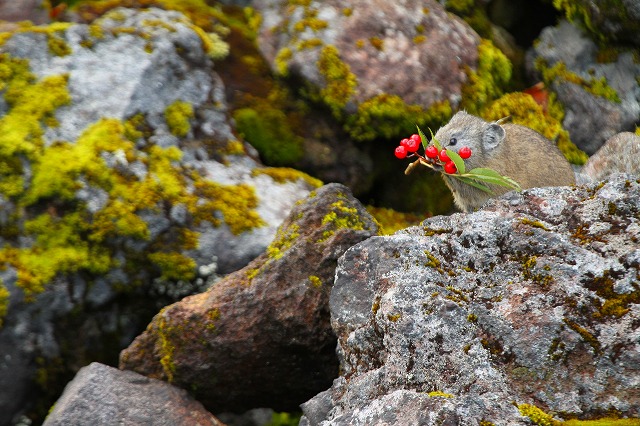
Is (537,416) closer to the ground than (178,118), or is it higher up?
higher up

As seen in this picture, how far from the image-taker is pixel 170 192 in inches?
325

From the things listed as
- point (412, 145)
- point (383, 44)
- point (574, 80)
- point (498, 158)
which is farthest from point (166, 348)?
point (574, 80)

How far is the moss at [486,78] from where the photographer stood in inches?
370

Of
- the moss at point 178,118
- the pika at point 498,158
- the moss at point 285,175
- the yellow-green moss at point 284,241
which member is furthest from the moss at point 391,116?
the yellow-green moss at point 284,241

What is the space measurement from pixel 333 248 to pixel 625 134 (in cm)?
366

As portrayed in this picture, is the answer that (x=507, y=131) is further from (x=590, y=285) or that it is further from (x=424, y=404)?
(x=424, y=404)

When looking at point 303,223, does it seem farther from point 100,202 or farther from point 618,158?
point 618,158

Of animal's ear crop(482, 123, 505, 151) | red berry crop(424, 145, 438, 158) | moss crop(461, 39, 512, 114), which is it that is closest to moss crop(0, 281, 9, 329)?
red berry crop(424, 145, 438, 158)

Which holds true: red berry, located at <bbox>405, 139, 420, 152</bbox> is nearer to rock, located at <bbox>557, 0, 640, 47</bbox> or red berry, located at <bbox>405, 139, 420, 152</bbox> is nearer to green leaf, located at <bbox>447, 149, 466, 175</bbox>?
green leaf, located at <bbox>447, 149, 466, 175</bbox>

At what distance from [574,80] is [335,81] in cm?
327

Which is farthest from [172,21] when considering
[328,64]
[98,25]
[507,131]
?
[507,131]

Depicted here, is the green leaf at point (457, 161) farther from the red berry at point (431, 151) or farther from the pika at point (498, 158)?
the pika at point (498, 158)

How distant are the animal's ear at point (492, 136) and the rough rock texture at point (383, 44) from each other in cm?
163

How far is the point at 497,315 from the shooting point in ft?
14.0
